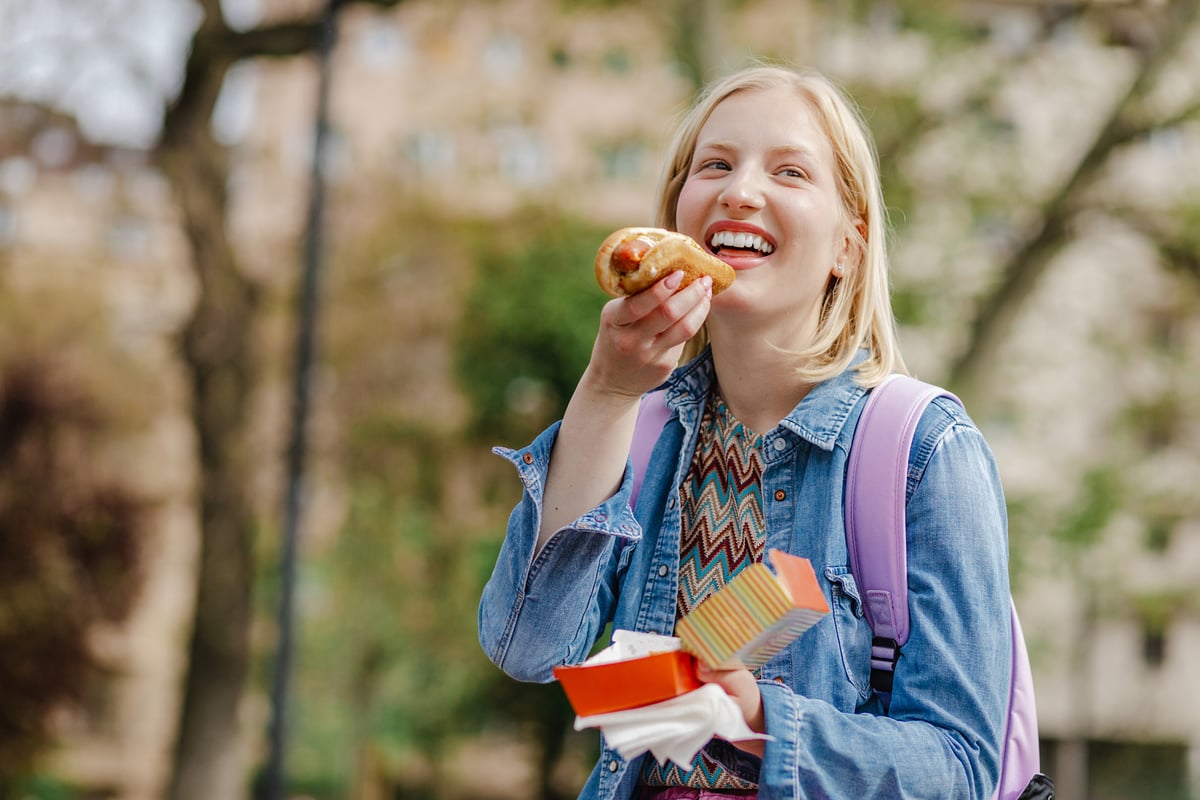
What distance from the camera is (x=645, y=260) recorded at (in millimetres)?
2076

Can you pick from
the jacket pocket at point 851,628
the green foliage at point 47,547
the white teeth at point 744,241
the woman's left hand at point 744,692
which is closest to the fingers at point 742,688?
the woman's left hand at point 744,692

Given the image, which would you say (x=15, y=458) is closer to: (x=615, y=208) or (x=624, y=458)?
(x=615, y=208)

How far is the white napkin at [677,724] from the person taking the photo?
1.79 meters


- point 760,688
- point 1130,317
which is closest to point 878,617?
point 760,688

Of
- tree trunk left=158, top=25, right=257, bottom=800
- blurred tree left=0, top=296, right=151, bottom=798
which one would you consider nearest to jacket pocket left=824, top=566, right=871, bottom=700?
tree trunk left=158, top=25, right=257, bottom=800

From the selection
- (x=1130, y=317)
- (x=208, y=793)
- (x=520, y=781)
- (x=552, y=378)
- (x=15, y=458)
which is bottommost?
(x=520, y=781)

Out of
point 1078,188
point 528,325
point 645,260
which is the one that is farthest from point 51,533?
point 645,260

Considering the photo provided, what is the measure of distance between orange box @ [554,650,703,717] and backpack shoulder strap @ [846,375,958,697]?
13.8 inches

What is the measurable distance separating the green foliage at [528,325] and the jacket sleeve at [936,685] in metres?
12.8

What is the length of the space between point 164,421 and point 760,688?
18259 mm

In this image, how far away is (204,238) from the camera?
13266 millimetres

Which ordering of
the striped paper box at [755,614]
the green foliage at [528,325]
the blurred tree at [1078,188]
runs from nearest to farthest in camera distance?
the striped paper box at [755,614] → the blurred tree at [1078,188] → the green foliage at [528,325]

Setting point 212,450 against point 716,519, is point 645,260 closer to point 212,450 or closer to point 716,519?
point 716,519

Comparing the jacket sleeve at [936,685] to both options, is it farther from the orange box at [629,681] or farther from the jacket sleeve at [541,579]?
the jacket sleeve at [541,579]
